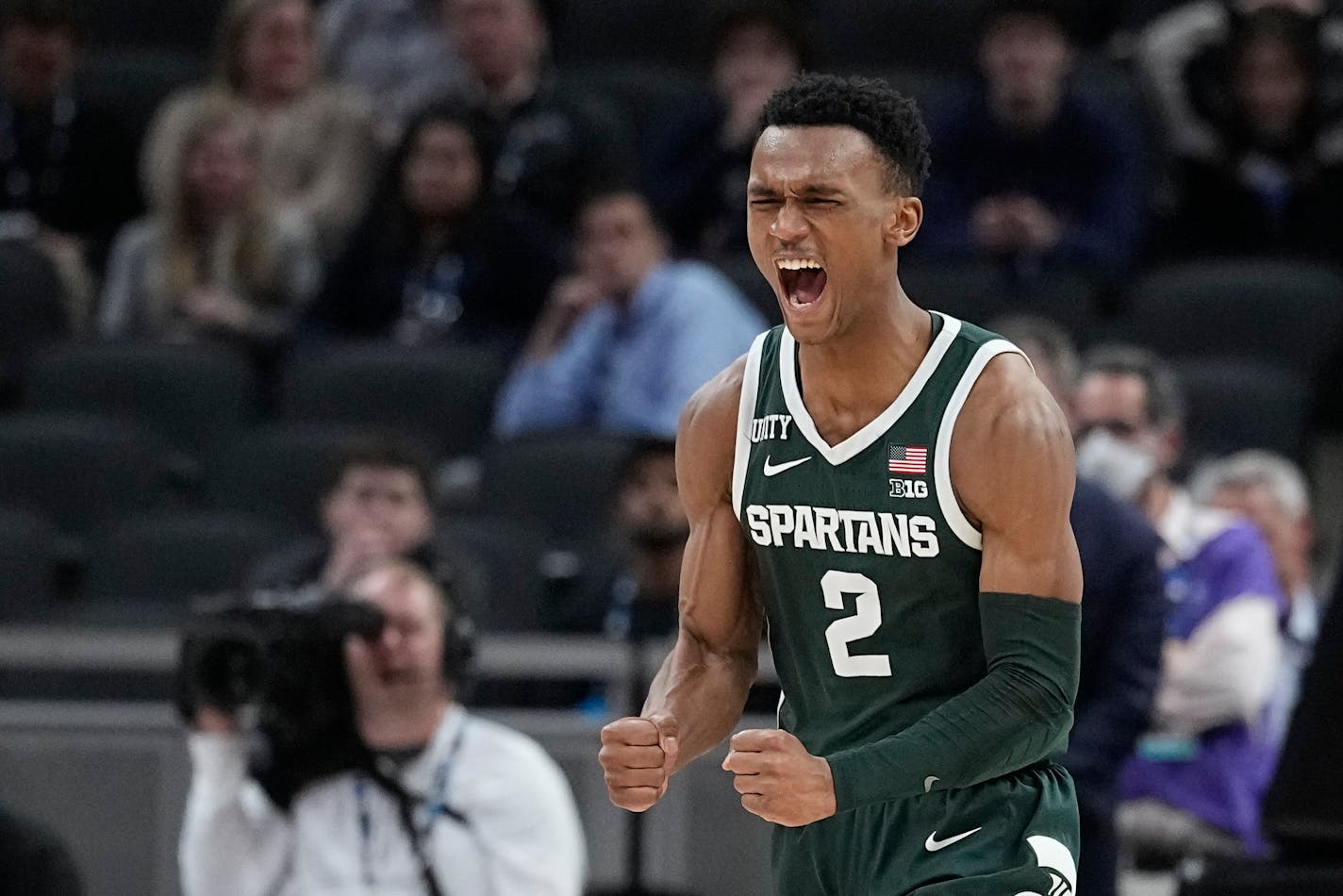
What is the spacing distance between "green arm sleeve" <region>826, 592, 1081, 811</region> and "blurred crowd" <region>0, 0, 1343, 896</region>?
337cm

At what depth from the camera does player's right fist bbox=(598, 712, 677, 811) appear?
10.4ft

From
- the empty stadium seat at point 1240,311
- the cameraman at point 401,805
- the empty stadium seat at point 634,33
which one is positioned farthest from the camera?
the empty stadium seat at point 634,33

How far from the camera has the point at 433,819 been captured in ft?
18.1

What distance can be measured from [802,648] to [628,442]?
4.31 meters

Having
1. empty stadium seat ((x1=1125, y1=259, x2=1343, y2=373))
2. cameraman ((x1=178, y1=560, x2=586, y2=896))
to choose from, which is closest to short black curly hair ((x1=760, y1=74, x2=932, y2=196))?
cameraman ((x1=178, y1=560, x2=586, y2=896))

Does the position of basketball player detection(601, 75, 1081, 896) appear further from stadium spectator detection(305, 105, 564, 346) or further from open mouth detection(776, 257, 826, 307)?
stadium spectator detection(305, 105, 564, 346)

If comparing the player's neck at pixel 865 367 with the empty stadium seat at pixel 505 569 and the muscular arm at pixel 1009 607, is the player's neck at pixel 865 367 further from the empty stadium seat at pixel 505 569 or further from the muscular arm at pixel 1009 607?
the empty stadium seat at pixel 505 569

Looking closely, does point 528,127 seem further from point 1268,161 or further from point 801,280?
point 801,280

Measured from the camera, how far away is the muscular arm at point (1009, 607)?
3215mm

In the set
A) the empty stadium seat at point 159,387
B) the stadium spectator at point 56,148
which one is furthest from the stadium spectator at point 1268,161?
the stadium spectator at point 56,148

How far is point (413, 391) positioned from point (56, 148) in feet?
7.77

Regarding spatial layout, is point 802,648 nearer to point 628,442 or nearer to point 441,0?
point 628,442

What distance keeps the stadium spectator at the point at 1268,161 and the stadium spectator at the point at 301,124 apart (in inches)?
127

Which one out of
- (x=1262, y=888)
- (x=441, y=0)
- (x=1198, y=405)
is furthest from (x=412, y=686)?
(x=441, y=0)
